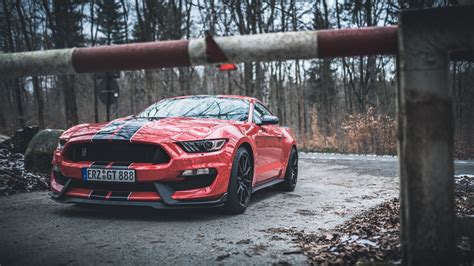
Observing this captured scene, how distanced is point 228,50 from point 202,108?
125 inches

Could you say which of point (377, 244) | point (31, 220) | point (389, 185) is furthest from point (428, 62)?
point (389, 185)

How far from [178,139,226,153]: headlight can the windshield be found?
3.42 feet

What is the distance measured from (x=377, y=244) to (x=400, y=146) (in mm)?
1011

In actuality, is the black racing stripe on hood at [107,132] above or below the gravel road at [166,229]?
above

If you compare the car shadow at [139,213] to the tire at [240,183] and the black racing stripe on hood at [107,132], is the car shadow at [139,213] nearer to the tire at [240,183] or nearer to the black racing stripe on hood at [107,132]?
the tire at [240,183]

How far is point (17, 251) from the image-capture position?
3260 mm

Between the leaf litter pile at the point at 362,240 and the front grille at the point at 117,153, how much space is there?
55.2 inches

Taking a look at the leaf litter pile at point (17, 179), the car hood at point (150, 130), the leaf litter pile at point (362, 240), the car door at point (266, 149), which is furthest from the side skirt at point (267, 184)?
the leaf litter pile at point (17, 179)

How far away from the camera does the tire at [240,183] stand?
473cm

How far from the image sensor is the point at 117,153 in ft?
14.8

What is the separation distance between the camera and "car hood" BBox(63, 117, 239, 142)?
14.5 ft

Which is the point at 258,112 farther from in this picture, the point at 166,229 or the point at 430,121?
the point at 430,121

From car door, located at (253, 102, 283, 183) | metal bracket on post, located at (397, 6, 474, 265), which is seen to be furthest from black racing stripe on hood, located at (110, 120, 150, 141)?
metal bracket on post, located at (397, 6, 474, 265)

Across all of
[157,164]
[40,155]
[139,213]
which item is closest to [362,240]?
[157,164]
